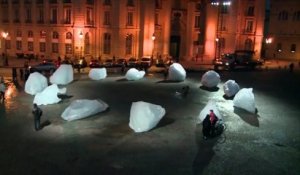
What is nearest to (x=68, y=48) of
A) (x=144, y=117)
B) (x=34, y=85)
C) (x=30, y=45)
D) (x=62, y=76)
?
(x=30, y=45)

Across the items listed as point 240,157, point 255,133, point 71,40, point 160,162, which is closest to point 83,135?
point 160,162

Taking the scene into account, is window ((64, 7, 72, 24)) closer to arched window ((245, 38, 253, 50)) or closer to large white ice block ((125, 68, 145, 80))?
large white ice block ((125, 68, 145, 80))

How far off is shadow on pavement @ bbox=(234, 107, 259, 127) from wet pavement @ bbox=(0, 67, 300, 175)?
6 centimetres

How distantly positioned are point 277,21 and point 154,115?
58.7m

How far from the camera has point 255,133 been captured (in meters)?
18.8

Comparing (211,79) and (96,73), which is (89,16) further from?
(211,79)

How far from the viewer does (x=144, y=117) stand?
18500mm

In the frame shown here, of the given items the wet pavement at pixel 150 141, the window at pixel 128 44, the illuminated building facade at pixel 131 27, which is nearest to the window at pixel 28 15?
the illuminated building facade at pixel 131 27

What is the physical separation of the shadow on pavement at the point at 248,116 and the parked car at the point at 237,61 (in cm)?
2526

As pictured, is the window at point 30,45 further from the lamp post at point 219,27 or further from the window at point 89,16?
the lamp post at point 219,27

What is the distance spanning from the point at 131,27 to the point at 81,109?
36.3 m

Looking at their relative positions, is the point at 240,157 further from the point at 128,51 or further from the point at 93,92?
the point at 128,51

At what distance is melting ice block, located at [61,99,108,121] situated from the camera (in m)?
20.2

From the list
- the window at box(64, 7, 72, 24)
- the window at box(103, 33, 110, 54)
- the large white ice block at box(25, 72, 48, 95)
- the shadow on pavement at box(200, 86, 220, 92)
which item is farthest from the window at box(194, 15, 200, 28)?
the large white ice block at box(25, 72, 48, 95)
